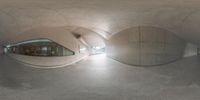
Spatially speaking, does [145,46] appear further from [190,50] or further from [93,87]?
[93,87]

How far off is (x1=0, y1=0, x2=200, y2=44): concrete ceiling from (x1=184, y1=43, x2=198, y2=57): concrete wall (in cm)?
27

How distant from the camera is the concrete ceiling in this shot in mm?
3141

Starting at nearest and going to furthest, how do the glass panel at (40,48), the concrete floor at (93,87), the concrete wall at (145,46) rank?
the concrete floor at (93,87)
the glass panel at (40,48)
the concrete wall at (145,46)

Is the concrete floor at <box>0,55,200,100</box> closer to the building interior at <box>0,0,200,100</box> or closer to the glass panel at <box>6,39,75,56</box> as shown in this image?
the building interior at <box>0,0,200,100</box>

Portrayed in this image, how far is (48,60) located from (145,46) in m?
2.17

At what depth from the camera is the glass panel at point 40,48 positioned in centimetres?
436

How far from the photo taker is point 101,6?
3242 millimetres

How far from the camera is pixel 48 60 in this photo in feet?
13.4

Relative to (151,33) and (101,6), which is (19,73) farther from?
(151,33)

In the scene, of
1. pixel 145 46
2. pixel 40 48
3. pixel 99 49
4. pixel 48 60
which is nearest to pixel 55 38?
pixel 40 48

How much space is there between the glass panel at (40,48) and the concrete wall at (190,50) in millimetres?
2833

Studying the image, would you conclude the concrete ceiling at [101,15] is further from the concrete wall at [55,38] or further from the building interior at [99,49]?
the concrete wall at [55,38]

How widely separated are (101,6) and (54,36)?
161 cm

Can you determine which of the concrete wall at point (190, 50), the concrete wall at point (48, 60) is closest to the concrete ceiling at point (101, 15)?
the concrete wall at point (190, 50)
